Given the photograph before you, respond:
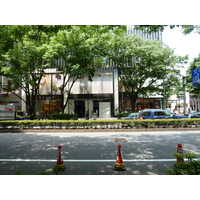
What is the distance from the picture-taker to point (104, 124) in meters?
13.8

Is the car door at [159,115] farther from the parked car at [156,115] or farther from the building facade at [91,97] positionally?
the building facade at [91,97]

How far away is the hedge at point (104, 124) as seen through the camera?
531 inches

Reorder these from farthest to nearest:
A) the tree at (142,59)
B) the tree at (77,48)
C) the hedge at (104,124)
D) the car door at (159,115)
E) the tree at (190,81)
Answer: the tree at (190,81) → the tree at (142,59) → the tree at (77,48) → the car door at (159,115) → the hedge at (104,124)

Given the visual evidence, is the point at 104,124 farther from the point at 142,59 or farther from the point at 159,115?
the point at 142,59

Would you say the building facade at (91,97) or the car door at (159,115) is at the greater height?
the building facade at (91,97)

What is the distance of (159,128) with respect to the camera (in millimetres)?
13062

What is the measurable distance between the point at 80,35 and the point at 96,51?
2.20 meters

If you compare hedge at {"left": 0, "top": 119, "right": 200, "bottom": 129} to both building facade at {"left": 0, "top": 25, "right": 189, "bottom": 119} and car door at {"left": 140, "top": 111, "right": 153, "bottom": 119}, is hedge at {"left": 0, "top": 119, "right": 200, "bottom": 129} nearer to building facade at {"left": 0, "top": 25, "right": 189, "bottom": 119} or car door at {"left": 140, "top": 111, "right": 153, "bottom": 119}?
car door at {"left": 140, "top": 111, "right": 153, "bottom": 119}

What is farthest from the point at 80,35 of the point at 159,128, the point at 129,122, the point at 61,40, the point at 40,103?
the point at 40,103

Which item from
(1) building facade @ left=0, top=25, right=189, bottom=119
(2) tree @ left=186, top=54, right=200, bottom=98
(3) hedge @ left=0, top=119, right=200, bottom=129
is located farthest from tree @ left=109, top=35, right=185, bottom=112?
(3) hedge @ left=0, top=119, right=200, bottom=129

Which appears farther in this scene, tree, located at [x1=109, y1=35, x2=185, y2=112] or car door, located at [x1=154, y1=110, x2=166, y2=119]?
tree, located at [x1=109, y1=35, x2=185, y2=112]

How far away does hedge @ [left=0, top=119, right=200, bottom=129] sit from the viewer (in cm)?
1350

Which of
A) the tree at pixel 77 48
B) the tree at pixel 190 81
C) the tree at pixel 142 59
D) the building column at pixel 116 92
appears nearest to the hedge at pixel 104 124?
the tree at pixel 77 48

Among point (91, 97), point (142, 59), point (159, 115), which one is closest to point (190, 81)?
point (142, 59)
